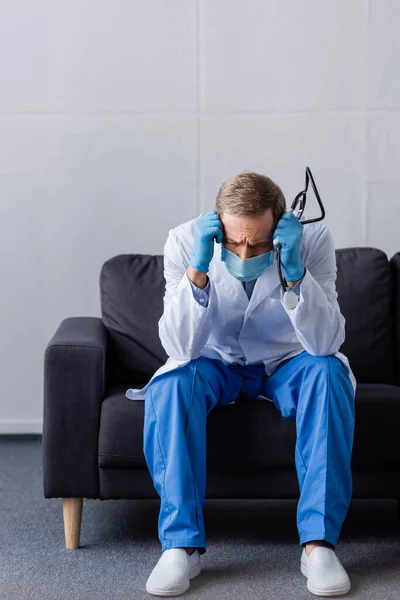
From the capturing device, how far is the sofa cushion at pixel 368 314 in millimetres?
2807

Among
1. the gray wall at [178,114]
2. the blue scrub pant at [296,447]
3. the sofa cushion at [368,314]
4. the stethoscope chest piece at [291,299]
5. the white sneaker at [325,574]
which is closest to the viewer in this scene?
the white sneaker at [325,574]

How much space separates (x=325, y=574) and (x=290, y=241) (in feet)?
2.73

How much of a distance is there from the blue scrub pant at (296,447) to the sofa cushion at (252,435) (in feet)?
0.24

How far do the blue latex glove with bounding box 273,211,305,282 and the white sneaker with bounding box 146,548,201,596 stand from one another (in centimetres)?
77

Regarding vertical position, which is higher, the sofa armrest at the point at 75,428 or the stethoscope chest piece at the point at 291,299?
the stethoscope chest piece at the point at 291,299

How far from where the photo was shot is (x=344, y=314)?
2.84 metres

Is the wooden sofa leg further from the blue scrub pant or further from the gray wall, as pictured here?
the gray wall

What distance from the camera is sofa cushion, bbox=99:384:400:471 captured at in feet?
7.77

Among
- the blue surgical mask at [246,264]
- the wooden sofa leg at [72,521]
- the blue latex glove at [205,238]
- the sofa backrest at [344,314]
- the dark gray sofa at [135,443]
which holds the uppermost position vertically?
the blue latex glove at [205,238]

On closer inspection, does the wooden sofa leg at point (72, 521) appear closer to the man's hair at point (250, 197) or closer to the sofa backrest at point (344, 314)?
the sofa backrest at point (344, 314)

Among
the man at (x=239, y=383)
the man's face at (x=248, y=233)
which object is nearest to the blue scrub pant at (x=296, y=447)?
the man at (x=239, y=383)

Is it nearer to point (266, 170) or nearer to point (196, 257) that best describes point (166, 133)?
point (266, 170)

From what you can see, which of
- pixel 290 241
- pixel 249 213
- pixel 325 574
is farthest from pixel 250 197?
pixel 325 574

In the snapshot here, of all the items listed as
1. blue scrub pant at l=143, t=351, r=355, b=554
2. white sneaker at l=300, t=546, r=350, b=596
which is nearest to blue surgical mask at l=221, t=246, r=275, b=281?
blue scrub pant at l=143, t=351, r=355, b=554
